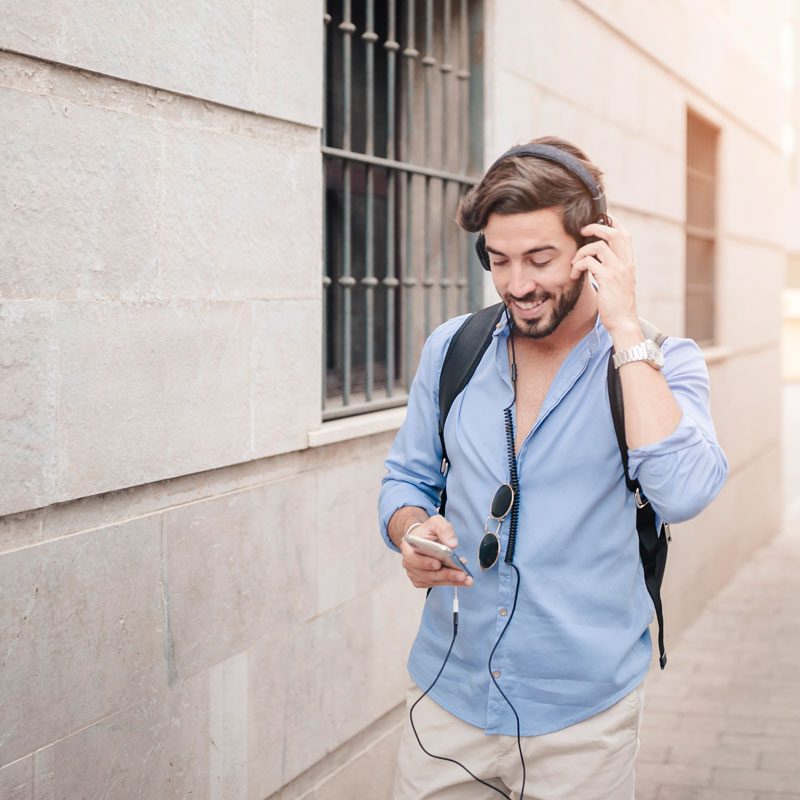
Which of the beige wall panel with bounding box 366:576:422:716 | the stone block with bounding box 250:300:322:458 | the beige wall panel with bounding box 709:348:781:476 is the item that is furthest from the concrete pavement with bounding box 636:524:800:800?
the stone block with bounding box 250:300:322:458

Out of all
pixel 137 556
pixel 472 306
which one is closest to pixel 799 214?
pixel 472 306

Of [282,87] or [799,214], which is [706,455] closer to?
[282,87]

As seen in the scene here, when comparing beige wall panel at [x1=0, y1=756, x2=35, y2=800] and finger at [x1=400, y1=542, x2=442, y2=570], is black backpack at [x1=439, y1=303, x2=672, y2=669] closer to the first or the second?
finger at [x1=400, y1=542, x2=442, y2=570]

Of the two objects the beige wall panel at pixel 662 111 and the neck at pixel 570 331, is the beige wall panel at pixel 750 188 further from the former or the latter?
the neck at pixel 570 331

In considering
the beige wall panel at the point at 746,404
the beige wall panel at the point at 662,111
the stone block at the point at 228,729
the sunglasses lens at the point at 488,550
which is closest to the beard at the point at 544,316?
the sunglasses lens at the point at 488,550

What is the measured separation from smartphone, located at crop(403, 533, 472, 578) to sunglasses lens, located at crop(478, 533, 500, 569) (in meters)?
0.11

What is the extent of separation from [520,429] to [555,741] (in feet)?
2.19

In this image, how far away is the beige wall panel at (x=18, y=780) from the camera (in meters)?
2.71

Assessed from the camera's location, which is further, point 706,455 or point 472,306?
point 472,306

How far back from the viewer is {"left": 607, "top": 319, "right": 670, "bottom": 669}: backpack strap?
2.49 m

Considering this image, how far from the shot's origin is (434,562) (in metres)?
2.34

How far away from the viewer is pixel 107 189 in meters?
2.94

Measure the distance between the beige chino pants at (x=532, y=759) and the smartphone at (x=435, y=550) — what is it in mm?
476

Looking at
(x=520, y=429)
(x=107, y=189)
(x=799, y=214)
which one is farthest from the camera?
(x=799, y=214)
